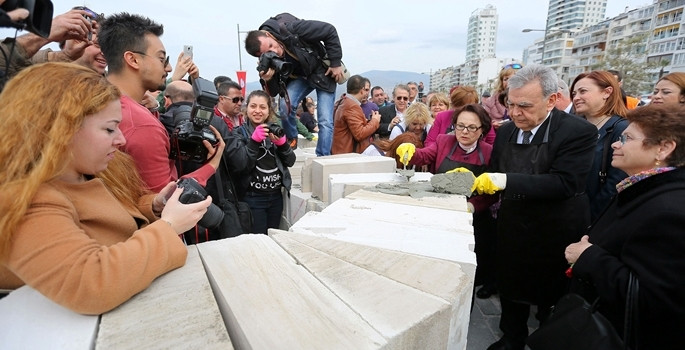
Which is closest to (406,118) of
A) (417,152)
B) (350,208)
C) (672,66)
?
(417,152)

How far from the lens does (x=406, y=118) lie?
4633 mm

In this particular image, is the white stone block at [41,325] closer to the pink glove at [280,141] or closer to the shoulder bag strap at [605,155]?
the pink glove at [280,141]

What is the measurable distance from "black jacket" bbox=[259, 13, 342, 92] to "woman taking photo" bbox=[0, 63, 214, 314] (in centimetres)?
299

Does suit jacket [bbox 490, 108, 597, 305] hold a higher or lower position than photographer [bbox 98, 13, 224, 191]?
lower

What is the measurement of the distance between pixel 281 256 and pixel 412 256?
1.48ft

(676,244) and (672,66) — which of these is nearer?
(676,244)

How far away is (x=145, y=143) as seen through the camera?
5.63 ft

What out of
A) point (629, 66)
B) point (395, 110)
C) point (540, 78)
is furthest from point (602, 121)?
point (629, 66)

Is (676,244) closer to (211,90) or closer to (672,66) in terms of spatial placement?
(211,90)

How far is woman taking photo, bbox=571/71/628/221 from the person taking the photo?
310cm

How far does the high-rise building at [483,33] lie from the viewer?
118 metres

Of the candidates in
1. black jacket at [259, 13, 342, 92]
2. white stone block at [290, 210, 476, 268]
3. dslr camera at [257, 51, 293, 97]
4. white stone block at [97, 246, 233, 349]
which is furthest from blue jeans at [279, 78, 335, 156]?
white stone block at [97, 246, 233, 349]

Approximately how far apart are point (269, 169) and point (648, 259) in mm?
2646

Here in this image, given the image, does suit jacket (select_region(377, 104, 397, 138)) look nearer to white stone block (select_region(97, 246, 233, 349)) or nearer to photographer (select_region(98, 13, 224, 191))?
photographer (select_region(98, 13, 224, 191))
